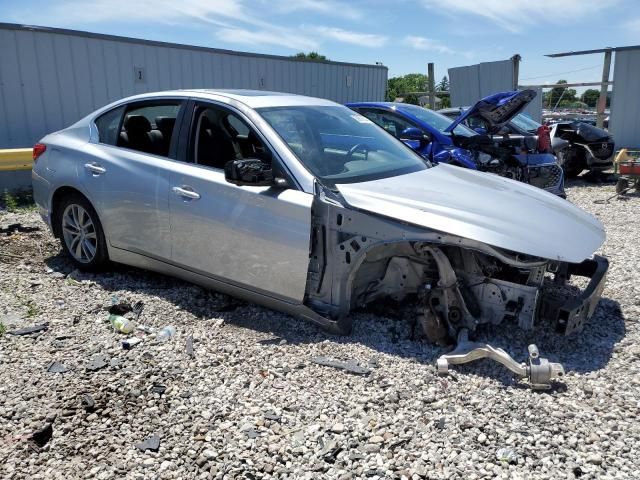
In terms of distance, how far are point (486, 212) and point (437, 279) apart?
57cm

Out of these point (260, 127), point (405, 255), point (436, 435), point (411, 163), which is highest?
point (260, 127)

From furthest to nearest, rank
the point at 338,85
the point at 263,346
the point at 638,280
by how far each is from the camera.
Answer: the point at 338,85 < the point at 638,280 < the point at 263,346

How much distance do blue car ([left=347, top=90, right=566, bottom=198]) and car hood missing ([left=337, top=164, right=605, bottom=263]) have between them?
3.27m

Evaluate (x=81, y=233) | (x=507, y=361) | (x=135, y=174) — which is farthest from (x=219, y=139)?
(x=507, y=361)

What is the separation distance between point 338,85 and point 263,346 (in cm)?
1208

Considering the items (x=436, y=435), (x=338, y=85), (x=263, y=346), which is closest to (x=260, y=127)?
(x=263, y=346)

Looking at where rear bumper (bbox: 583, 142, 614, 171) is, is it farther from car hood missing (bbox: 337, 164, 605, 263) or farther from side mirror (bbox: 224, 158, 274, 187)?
side mirror (bbox: 224, 158, 274, 187)

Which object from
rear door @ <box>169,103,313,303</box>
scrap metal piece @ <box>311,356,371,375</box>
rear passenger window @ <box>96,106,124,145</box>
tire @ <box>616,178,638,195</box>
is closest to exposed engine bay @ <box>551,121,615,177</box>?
tire @ <box>616,178,638,195</box>

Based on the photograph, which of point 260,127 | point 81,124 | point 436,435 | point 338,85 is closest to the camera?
point 436,435

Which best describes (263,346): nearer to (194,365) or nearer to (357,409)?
(194,365)

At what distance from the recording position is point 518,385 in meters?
3.29

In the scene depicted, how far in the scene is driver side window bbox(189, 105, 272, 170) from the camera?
4.35m

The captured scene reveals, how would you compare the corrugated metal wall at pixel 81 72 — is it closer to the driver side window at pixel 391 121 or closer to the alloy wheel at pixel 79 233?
the driver side window at pixel 391 121

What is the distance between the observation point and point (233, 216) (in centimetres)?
397
